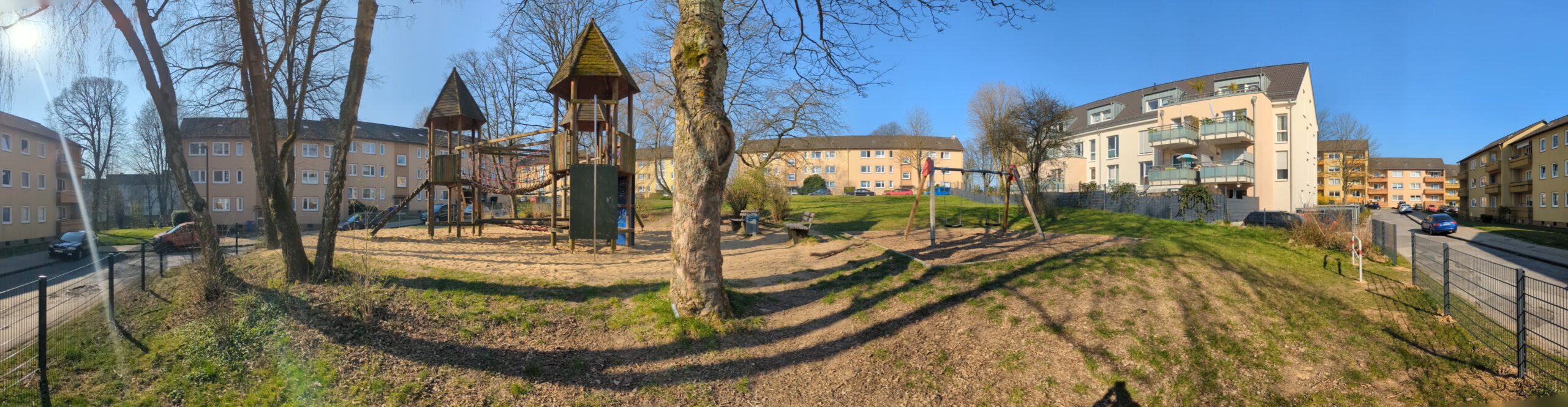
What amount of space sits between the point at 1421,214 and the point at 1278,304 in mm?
62433

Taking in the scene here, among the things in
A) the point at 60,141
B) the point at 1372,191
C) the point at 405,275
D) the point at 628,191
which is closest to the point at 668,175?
the point at 60,141

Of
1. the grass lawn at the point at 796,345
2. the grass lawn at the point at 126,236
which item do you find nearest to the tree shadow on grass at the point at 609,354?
the grass lawn at the point at 796,345

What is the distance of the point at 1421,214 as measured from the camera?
48875mm

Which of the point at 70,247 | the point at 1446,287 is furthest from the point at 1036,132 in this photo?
the point at 70,247

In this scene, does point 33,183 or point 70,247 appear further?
point 33,183

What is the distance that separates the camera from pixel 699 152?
632cm

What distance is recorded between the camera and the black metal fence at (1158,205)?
21.8m

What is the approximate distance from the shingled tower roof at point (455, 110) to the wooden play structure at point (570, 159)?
0.03 m

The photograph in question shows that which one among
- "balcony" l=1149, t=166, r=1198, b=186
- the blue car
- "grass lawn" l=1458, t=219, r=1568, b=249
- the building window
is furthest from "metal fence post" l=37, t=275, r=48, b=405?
the blue car

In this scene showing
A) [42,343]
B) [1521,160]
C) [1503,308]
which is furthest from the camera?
[1521,160]

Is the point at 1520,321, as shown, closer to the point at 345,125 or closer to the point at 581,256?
the point at 581,256

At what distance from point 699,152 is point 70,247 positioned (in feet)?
93.5

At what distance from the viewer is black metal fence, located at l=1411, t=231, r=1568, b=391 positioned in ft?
19.3

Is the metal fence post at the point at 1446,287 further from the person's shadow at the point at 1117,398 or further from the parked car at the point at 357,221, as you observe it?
the parked car at the point at 357,221
